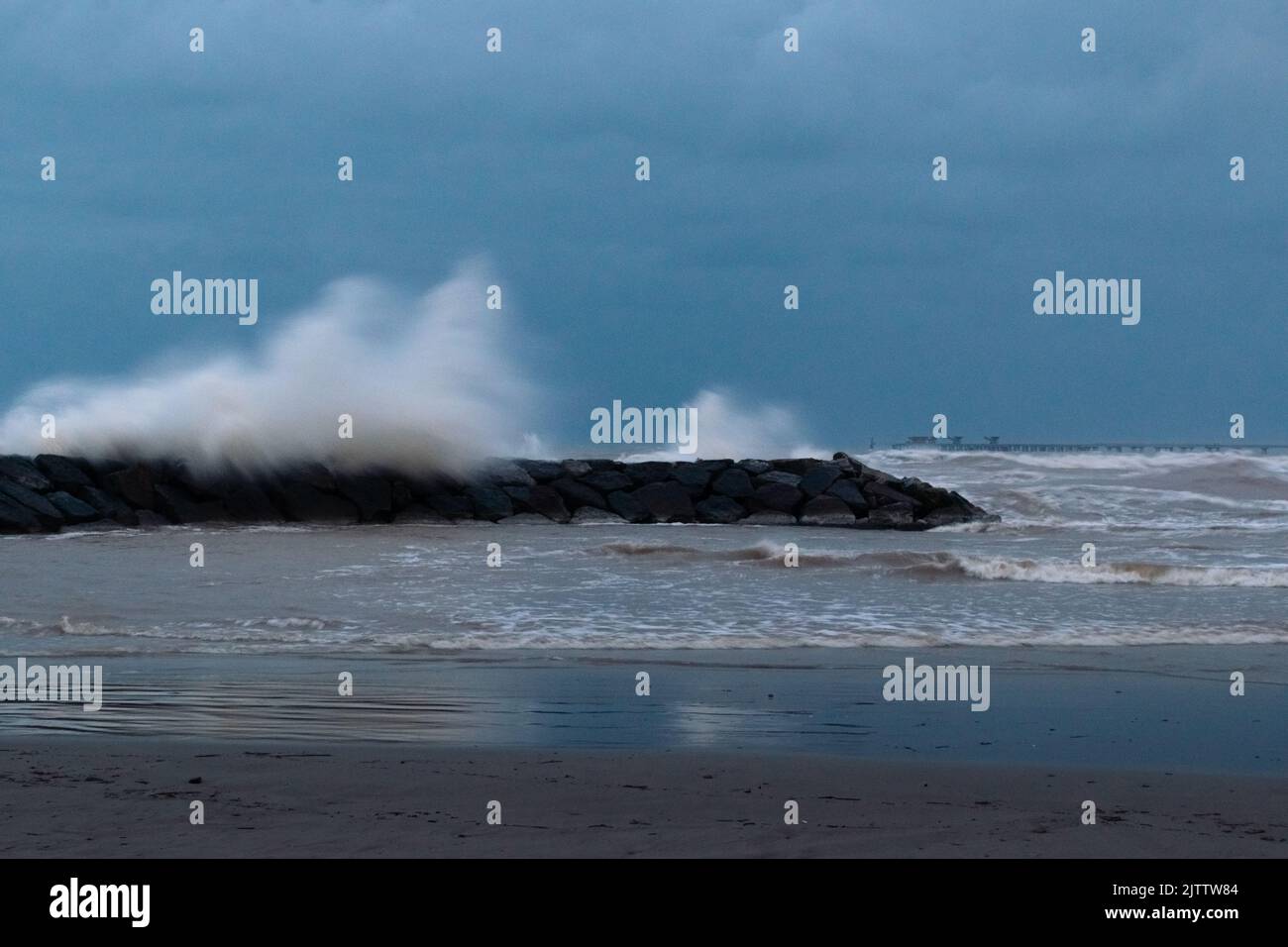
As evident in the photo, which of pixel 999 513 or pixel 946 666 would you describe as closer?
pixel 946 666

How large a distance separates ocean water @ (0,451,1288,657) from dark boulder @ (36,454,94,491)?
204 cm

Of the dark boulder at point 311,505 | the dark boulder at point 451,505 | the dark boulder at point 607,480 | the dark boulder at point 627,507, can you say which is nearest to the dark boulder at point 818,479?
the dark boulder at point 627,507

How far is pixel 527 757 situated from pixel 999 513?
15026mm

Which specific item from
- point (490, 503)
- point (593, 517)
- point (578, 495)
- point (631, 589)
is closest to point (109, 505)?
point (490, 503)

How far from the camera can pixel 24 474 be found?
16.0 m

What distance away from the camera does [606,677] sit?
6516 mm

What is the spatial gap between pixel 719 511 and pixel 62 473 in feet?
27.7

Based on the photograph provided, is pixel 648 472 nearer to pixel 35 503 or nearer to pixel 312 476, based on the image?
pixel 312 476

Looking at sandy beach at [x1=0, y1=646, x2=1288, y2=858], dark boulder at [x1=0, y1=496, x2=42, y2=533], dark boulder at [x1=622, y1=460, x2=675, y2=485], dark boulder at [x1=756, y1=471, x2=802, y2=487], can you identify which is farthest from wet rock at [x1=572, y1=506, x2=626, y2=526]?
sandy beach at [x1=0, y1=646, x2=1288, y2=858]

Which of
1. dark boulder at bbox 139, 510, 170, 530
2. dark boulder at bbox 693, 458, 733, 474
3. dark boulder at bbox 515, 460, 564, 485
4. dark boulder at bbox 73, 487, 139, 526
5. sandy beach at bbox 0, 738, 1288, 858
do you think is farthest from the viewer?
dark boulder at bbox 693, 458, 733, 474

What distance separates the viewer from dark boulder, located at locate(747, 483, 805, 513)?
17.9 metres

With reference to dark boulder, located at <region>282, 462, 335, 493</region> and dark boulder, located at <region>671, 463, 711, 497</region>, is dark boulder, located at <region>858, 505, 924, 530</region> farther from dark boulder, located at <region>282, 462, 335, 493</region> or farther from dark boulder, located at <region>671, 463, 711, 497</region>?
dark boulder, located at <region>282, 462, 335, 493</region>
